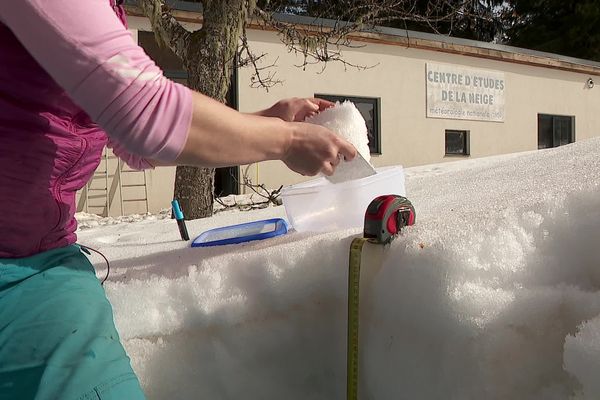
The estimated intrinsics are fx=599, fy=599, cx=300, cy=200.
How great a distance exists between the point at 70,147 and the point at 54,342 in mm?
417

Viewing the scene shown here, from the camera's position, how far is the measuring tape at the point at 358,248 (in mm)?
1338

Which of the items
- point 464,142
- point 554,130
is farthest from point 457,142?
point 554,130

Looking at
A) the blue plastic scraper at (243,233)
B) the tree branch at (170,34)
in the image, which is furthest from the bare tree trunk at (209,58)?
the blue plastic scraper at (243,233)

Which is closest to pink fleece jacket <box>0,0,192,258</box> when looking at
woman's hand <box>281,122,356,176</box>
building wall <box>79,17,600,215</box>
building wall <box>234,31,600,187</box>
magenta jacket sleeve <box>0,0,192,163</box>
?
magenta jacket sleeve <box>0,0,192,163</box>

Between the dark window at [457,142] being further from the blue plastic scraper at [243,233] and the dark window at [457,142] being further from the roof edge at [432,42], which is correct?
the blue plastic scraper at [243,233]

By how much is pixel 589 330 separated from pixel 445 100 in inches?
439

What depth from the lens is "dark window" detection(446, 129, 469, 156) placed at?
1201 cm

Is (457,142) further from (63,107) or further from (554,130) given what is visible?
(63,107)

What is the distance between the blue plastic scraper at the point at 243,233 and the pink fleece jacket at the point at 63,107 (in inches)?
27.7

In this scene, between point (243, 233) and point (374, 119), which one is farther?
point (374, 119)

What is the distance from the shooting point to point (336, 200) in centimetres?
200

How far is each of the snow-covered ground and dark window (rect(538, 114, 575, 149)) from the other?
12.9m

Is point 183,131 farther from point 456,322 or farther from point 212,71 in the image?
point 212,71

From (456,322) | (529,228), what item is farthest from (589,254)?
(456,322)
